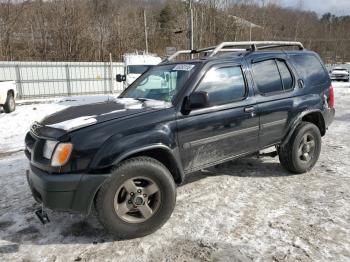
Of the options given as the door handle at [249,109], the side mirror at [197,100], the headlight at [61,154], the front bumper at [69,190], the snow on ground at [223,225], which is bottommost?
the snow on ground at [223,225]

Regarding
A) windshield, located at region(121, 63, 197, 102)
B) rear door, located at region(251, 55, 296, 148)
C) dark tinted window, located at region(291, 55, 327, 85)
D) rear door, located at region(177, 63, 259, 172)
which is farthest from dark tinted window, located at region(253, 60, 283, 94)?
windshield, located at region(121, 63, 197, 102)

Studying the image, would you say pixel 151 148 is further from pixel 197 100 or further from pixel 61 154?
pixel 61 154

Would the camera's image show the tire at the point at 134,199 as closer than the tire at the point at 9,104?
Yes

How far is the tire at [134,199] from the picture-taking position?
10.5 feet

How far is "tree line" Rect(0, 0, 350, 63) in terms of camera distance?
2539 centimetres

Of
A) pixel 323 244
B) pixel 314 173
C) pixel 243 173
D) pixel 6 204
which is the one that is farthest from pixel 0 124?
pixel 323 244

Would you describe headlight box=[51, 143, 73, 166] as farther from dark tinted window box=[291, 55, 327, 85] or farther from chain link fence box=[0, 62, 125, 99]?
chain link fence box=[0, 62, 125, 99]

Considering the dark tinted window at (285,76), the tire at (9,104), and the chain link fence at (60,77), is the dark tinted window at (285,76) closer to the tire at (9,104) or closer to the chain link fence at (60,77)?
the tire at (9,104)

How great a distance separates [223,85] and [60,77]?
1733cm

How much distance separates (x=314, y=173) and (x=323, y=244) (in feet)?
6.92

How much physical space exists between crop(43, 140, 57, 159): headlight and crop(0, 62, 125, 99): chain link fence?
16663 millimetres

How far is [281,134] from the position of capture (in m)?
4.73

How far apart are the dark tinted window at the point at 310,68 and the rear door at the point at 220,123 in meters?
1.19

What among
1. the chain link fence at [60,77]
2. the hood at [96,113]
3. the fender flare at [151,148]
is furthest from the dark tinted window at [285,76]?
the chain link fence at [60,77]
